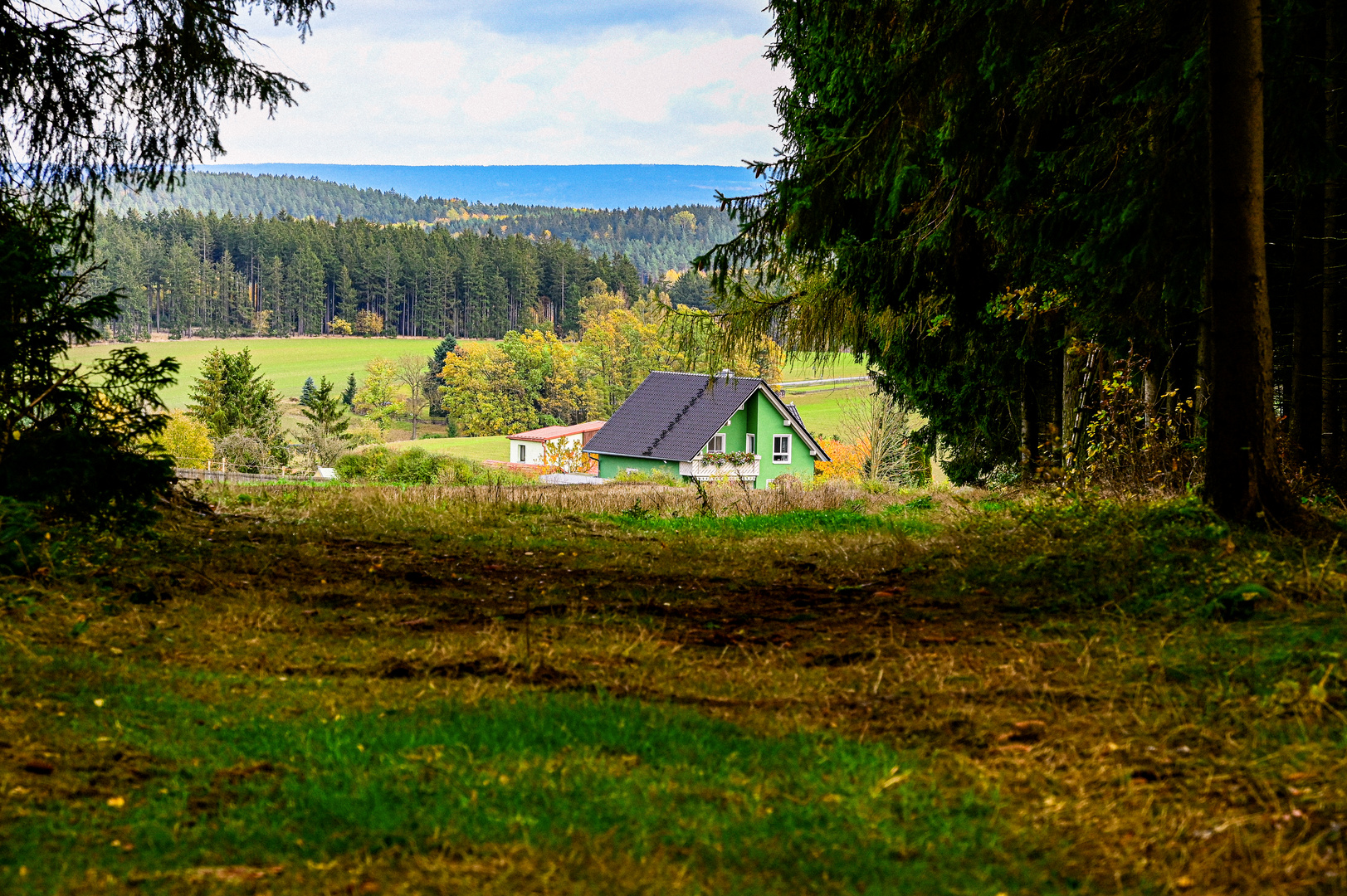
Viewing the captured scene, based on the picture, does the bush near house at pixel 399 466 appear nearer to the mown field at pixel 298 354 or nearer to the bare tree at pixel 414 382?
the bare tree at pixel 414 382

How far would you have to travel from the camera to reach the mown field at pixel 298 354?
92.5 metres

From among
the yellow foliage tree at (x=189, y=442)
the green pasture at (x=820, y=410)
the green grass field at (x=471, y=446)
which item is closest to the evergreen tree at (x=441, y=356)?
the green grass field at (x=471, y=446)

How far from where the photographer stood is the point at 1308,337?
35.1 ft

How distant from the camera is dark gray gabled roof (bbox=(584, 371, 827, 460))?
4972 cm

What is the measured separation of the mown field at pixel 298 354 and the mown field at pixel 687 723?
267 feet

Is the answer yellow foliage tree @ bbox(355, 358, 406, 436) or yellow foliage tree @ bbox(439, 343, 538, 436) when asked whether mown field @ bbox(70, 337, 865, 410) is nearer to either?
yellow foliage tree @ bbox(355, 358, 406, 436)

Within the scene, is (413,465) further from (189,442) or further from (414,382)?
(414,382)

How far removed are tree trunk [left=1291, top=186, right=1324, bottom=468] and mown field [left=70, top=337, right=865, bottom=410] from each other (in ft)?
249

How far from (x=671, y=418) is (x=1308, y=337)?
41.4 m

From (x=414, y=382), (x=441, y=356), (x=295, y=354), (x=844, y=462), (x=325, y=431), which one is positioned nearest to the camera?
(x=844, y=462)

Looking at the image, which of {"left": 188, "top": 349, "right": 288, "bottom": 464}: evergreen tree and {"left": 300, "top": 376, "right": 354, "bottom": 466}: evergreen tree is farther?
{"left": 188, "top": 349, "right": 288, "bottom": 464}: evergreen tree

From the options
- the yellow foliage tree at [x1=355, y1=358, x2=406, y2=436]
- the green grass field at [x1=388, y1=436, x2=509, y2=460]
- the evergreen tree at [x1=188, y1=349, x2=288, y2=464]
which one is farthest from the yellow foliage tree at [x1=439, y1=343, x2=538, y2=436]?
the evergreen tree at [x1=188, y1=349, x2=288, y2=464]

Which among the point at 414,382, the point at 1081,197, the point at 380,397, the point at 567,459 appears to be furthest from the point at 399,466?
the point at 414,382

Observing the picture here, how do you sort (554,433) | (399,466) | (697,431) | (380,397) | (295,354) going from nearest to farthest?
1. (399,466)
2. (697,431)
3. (554,433)
4. (380,397)
5. (295,354)
